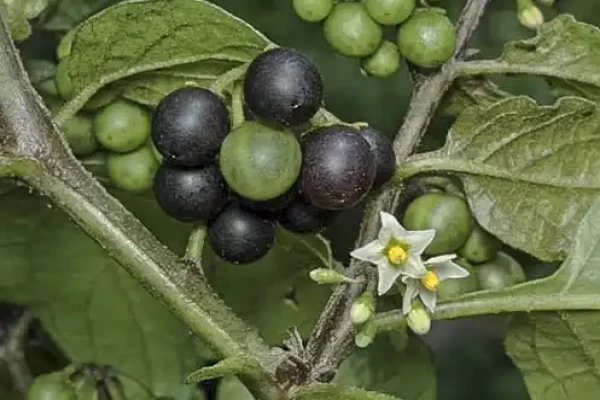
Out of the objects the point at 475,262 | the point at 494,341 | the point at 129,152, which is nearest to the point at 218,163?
the point at 129,152

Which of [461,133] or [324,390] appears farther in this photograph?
[461,133]

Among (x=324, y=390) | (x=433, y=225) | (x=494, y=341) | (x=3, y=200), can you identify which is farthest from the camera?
(x=494, y=341)

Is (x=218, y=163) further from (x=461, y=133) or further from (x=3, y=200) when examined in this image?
(x=3, y=200)

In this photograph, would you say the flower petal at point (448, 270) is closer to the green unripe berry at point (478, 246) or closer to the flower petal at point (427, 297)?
the flower petal at point (427, 297)

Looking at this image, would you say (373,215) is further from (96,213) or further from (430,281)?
(96,213)

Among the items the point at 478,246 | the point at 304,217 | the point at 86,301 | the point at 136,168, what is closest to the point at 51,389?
the point at 86,301

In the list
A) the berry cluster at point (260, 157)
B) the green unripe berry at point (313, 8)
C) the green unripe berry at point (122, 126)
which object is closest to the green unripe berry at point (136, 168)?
the green unripe berry at point (122, 126)
